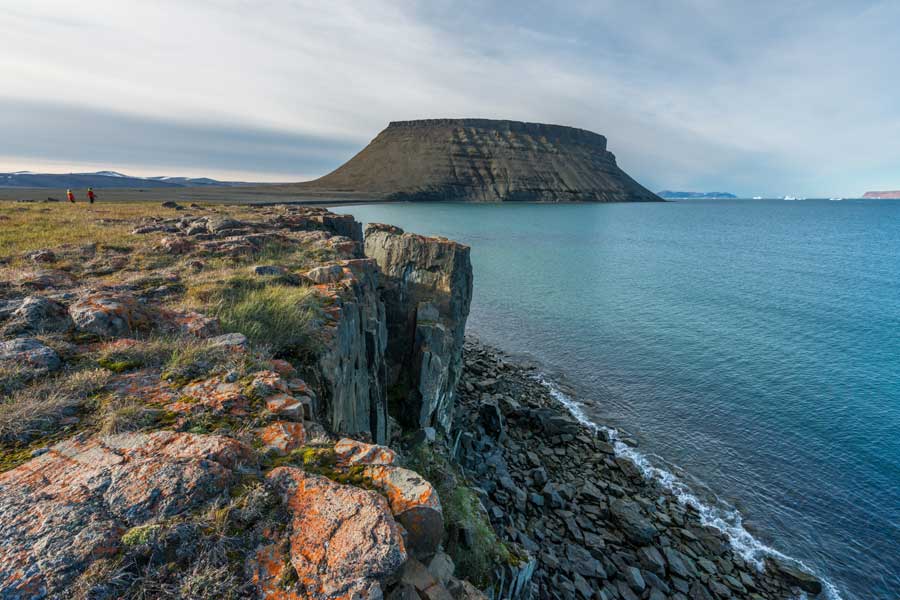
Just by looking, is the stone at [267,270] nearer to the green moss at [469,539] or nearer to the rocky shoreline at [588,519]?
the green moss at [469,539]

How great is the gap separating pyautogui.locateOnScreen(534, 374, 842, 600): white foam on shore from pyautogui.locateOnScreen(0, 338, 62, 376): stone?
74.5 ft

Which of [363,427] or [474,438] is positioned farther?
[474,438]

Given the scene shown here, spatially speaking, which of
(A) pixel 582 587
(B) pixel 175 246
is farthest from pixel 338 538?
(B) pixel 175 246

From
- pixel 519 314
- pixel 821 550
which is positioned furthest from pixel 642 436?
pixel 519 314

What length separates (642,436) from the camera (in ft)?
77.0

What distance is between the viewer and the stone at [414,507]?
4.66 meters

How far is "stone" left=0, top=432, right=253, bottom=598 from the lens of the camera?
3229mm

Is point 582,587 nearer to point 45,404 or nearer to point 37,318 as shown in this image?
point 45,404

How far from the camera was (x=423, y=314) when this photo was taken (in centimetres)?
1988

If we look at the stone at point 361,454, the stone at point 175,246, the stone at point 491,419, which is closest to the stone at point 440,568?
the stone at point 361,454

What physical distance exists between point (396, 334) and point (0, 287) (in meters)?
13.5

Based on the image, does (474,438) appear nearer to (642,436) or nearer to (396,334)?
(396,334)

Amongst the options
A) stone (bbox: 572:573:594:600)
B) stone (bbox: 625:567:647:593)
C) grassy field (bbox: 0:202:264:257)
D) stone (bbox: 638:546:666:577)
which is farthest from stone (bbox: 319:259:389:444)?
stone (bbox: 638:546:666:577)

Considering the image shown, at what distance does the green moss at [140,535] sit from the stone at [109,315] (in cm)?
526
